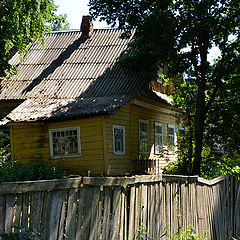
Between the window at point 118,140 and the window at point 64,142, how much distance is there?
1.48 metres

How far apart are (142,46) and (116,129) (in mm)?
4289

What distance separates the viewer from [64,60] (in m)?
21.2

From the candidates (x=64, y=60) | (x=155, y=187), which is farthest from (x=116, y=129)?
(x=155, y=187)

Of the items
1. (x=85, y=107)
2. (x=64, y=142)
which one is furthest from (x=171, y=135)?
(x=64, y=142)

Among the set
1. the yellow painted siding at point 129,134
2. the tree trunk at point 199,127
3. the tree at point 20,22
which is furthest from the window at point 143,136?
the tree at point 20,22

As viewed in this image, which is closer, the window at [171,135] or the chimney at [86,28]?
the window at [171,135]

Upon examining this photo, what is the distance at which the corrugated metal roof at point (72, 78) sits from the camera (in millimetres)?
16703

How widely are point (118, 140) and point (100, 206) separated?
1235 cm

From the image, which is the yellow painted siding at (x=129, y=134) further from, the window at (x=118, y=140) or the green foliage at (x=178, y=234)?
the green foliage at (x=178, y=234)

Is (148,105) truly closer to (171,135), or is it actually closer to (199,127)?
(171,135)

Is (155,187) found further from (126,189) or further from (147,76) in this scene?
(147,76)

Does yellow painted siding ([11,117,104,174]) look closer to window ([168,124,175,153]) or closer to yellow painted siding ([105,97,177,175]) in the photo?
yellow painted siding ([105,97,177,175])

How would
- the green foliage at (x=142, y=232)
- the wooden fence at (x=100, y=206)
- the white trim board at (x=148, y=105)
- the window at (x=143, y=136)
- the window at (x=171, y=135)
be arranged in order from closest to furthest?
the wooden fence at (x=100, y=206) → the green foliage at (x=142, y=232) → the white trim board at (x=148, y=105) → the window at (x=143, y=136) → the window at (x=171, y=135)

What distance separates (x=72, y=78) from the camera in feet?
64.4
